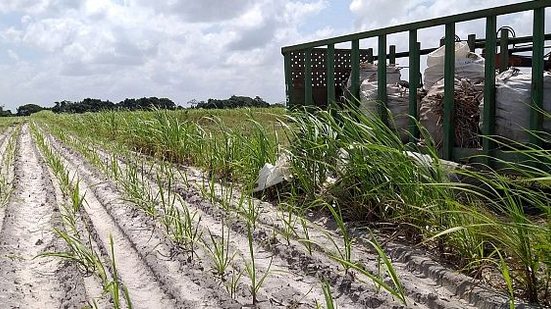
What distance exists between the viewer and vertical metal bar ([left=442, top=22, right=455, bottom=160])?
3.97m

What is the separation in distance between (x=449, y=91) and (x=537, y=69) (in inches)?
27.8

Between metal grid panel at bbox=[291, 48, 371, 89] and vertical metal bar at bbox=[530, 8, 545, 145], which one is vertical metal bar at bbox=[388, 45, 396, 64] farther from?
vertical metal bar at bbox=[530, 8, 545, 145]

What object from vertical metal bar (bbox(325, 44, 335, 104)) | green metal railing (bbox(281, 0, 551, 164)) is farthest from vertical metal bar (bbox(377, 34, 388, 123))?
vertical metal bar (bbox(325, 44, 335, 104))

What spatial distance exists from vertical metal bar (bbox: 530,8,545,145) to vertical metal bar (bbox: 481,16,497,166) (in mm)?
305

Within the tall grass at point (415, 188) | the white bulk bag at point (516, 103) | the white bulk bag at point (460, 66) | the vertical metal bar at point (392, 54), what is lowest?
the tall grass at point (415, 188)

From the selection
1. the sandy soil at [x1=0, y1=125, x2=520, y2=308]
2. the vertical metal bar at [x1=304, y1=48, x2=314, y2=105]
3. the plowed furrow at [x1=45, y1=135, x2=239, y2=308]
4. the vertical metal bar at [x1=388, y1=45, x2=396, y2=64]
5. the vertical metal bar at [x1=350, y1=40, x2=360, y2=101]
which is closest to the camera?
the sandy soil at [x1=0, y1=125, x2=520, y2=308]

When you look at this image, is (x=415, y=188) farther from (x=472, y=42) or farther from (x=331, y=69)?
(x=472, y=42)

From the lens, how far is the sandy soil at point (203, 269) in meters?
2.61

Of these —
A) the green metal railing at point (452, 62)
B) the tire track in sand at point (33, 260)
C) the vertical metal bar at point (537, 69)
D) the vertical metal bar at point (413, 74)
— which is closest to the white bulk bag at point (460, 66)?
the green metal railing at point (452, 62)

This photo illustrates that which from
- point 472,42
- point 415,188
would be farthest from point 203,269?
point 472,42

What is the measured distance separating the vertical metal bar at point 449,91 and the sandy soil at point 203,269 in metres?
1.06

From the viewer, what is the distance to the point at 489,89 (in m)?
3.73

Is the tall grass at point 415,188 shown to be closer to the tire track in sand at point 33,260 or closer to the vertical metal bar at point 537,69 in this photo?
the vertical metal bar at point 537,69

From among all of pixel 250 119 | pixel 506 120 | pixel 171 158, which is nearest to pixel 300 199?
pixel 250 119
